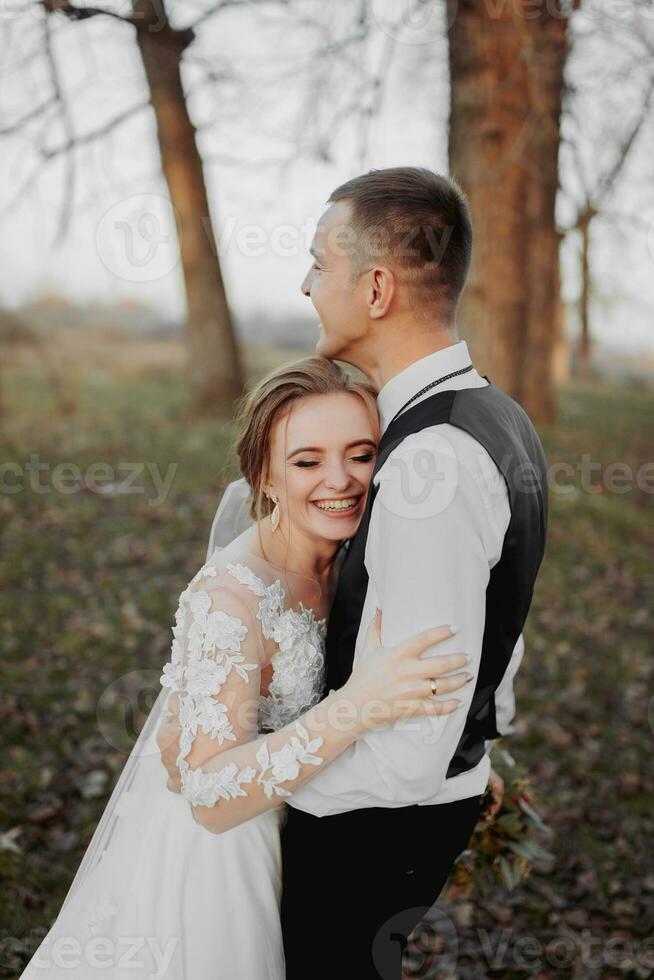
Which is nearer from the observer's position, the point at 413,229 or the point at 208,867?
the point at 413,229

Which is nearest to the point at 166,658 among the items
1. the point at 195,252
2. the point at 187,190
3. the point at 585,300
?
the point at 195,252

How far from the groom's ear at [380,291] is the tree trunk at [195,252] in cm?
785

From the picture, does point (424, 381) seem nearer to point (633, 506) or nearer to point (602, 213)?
point (633, 506)

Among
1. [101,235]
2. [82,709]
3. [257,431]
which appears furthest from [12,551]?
[257,431]

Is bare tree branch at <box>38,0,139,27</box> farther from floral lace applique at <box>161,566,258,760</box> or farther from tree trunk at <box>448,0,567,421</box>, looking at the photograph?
floral lace applique at <box>161,566,258,760</box>

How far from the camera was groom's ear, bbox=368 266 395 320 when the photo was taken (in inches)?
77.9

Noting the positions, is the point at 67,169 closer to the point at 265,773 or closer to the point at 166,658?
the point at 166,658

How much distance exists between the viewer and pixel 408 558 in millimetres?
1670

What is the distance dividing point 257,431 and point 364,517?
A: 48 centimetres

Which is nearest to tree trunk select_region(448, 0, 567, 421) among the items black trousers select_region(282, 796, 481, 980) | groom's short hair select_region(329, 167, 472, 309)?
groom's short hair select_region(329, 167, 472, 309)

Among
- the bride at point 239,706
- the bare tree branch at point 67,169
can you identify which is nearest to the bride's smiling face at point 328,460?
the bride at point 239,706

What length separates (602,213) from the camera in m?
14.1

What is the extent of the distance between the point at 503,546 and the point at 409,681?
1.34ft

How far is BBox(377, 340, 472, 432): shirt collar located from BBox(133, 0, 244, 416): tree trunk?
7.95 metres
